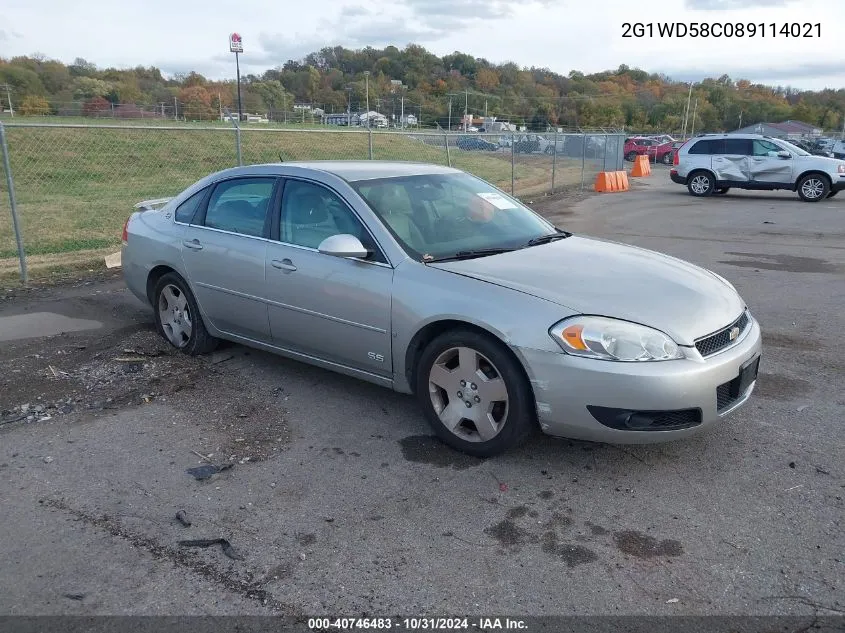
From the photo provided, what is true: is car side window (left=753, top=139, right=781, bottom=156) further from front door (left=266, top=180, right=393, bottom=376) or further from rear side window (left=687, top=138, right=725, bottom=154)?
front door (left=266, top=180, right=393, bottom=376)

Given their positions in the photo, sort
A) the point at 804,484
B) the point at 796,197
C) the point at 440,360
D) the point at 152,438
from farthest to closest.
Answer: the point at 796,197 < the point at 152,438 < the point at 440,360 < the point at 804,484

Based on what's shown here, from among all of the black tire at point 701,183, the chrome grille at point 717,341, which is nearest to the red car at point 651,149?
the black tire at point 701,183

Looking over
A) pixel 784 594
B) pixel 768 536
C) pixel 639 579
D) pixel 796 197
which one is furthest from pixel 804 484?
pixel 796 197

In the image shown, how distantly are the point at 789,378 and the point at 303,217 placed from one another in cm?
367

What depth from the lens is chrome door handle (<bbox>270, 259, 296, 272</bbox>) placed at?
15.5 ft

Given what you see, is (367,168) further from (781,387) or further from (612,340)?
(781,387)

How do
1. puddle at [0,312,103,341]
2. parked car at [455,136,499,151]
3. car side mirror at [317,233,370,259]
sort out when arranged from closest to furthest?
car side mirror at [317,233,370,259]
puddle at [0,312,103,341]
parked car at [455,136,499,151]

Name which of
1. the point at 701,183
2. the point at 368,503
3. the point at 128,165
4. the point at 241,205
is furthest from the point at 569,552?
the point at 128,165

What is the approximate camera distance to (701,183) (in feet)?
67.1

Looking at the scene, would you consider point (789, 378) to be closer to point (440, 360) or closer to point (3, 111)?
point (440, 360)

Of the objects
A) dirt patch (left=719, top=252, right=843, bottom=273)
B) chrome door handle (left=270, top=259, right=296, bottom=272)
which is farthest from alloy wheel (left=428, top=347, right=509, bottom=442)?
dirt patch (left=719, top=252, right=843, bottom=273)

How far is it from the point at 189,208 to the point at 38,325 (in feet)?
7.50

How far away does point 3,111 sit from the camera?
35.0 m

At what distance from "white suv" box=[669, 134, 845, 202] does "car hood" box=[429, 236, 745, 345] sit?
16.7 m
